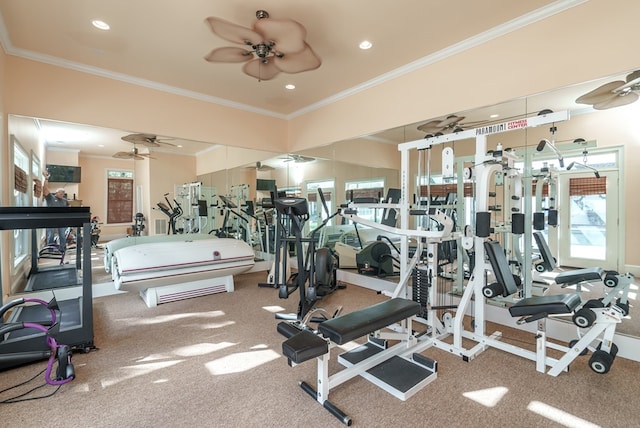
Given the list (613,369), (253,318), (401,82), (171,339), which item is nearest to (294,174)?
(401,82)

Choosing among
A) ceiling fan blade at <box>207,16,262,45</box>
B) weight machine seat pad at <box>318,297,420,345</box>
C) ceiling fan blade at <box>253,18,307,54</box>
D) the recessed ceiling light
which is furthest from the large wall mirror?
ceiling fan blade at <box>207,16,262,45</box>

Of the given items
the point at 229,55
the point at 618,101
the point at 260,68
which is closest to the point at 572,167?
the point at 618,101

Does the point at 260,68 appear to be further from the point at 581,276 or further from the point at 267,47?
the point at 581,276

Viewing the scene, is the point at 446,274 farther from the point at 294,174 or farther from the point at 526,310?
the point at 294,174

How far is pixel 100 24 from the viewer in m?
3.01

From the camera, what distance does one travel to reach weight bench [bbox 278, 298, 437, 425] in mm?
1831

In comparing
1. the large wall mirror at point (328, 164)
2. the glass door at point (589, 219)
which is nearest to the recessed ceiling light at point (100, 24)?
the large wall mirror at point (328, 164)

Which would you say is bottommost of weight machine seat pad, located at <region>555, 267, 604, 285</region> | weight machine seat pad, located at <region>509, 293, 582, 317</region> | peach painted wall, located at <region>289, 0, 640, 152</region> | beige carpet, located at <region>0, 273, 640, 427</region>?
beige carpet, located at <region>0, 273, 640, 427</region>

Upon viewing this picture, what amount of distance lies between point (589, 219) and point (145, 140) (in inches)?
220

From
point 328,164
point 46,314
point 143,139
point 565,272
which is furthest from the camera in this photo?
point 328,164

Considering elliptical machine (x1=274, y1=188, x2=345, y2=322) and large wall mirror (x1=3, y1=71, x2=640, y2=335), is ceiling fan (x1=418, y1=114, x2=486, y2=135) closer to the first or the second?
large wall mirror (x1=3, y1=71, x2=640, y2=335)

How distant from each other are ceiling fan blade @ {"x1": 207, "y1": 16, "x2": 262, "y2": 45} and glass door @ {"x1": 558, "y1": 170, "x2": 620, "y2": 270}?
11.1 feet

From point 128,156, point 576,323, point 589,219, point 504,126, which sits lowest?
point 576,323

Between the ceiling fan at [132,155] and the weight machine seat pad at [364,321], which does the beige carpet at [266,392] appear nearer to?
the weight machine seat pad at [364,321]
